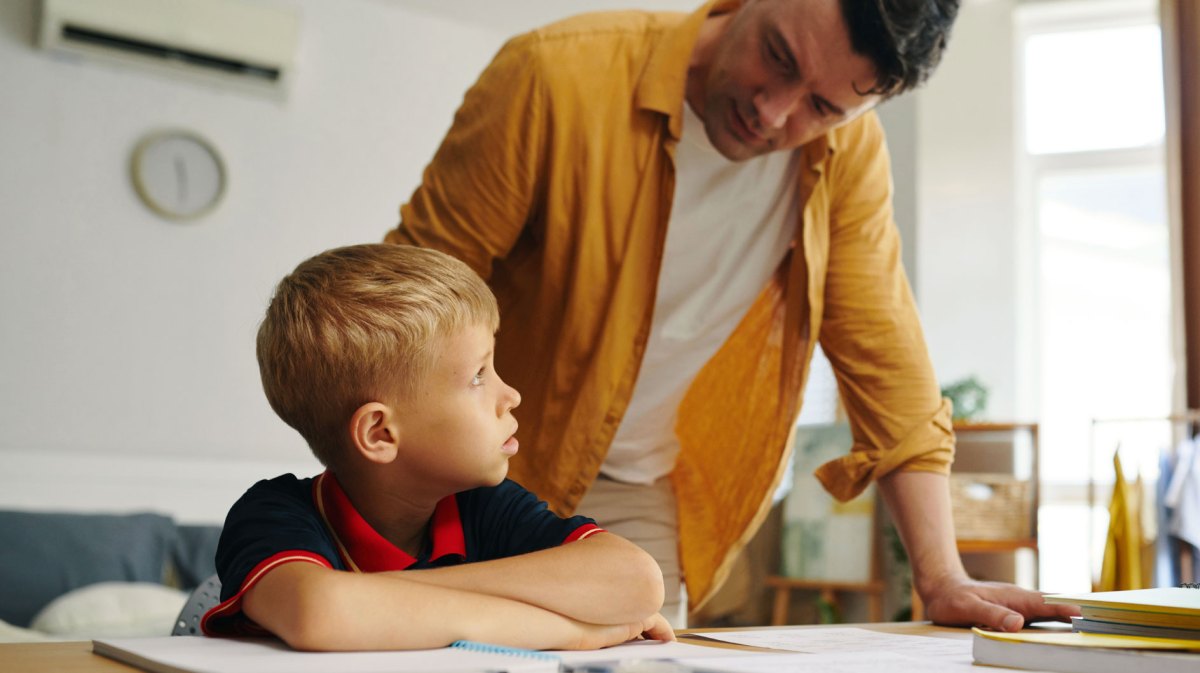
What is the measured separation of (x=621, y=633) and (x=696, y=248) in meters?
0.78

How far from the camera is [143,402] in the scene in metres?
3.77

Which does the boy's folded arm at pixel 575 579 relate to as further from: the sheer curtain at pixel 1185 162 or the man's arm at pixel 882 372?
the sheer curtain at pixel 1185 162

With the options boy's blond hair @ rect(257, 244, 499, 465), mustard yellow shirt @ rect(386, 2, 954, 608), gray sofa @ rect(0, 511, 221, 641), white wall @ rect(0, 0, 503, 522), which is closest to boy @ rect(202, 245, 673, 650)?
boy's blond hair @ rect(257, 244, 499, 465)

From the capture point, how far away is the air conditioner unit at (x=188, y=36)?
3.58 m

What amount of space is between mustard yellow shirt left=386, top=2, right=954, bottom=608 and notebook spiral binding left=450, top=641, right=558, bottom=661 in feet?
2.14

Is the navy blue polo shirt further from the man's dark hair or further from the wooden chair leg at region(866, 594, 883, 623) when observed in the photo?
the wooden chair leg at region(866, 594, 883, 623)

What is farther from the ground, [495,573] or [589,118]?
[589,118]

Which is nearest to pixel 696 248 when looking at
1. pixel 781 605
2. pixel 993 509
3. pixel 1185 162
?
pixel 993 509

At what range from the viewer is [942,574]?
48.6 inches

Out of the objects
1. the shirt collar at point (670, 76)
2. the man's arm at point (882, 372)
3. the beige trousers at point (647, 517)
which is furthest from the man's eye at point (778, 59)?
the beige trousers at point (647, 517)

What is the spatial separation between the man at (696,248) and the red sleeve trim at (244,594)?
578 mm

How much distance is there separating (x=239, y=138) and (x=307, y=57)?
0.41m

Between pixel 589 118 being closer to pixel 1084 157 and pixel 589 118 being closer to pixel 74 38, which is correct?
pixel 74 38

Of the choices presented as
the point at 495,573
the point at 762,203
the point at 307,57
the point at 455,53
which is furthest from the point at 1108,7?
the point at 495,573
